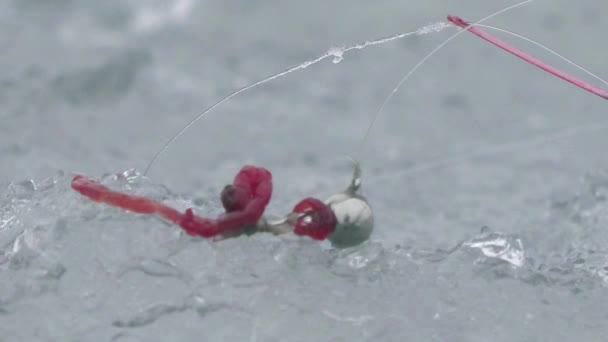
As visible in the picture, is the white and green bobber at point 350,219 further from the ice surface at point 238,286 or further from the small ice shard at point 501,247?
the small ice shard at point 501,247

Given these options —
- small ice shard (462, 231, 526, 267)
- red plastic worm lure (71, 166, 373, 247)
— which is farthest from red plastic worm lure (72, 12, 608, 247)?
small ice shard (462, 231, 526, 267)

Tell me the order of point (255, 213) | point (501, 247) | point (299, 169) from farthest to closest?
point (299, 169) → point (501, 247) → point (255, 213)

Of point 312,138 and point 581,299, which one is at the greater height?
point 312,138

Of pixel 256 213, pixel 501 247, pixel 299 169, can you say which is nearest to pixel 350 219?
pixel 256 213

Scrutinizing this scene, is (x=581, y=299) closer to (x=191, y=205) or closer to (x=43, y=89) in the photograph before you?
(x=191, y=205)

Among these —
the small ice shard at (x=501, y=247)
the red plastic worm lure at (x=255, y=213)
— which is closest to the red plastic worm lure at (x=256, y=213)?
the red plastic worm lure at (x=255, y=213)

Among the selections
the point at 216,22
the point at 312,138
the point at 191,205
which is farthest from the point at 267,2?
the point at 191,205

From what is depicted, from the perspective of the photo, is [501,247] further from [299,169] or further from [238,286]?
[299,169]
